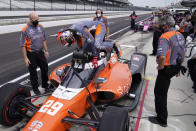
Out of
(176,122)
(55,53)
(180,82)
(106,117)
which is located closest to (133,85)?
(176,122)

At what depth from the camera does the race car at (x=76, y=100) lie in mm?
2566

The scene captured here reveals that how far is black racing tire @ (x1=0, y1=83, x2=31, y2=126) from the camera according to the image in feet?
10.1

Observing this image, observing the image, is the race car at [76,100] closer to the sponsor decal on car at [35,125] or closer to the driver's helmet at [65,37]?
the sponsor decal on car at [35,125]

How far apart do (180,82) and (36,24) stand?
15.4ft

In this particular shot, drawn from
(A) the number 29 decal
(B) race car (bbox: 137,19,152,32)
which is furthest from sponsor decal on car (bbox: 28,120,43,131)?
(B) race car (bbox: 137,19,152,32)

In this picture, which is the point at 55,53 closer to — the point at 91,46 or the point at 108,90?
the point at 91,46

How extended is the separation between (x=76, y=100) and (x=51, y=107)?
1.43 feet

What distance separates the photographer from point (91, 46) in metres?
Result: 3.99

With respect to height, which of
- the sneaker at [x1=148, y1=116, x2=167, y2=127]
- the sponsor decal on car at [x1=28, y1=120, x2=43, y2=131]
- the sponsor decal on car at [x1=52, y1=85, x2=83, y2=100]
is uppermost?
the sponsor decal on car at [x1=52, y1=85, x2=83, y2=100]

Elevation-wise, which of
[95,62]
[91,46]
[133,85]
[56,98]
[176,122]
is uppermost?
[91,46]

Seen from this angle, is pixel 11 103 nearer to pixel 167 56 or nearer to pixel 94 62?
pixel 94 62

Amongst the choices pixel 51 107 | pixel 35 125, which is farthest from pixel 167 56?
pixel 35 125

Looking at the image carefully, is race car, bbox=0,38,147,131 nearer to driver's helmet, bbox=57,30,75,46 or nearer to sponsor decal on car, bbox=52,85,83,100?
sponsor decal on car, bbox=52,85,83,100

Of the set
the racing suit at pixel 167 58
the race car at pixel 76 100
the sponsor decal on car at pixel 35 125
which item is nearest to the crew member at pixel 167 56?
the racing suit at pixel 167 58
